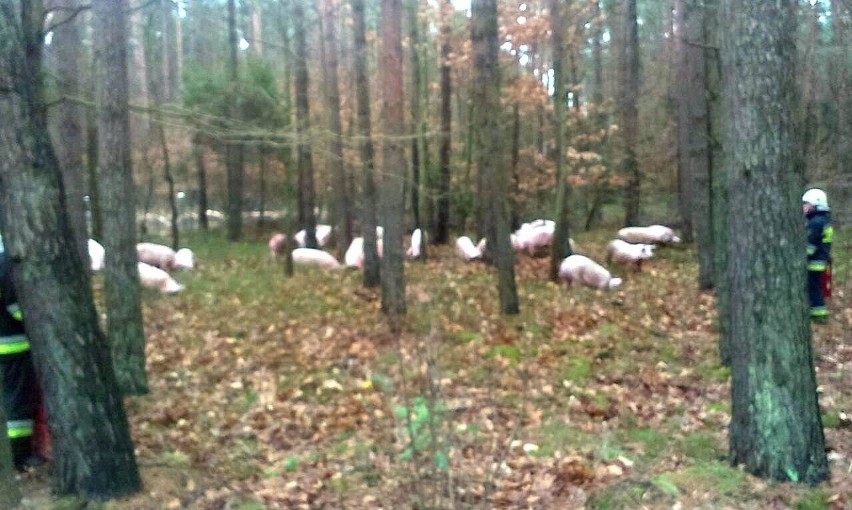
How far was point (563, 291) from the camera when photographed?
15.9 metres

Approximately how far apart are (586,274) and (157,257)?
31.1ft

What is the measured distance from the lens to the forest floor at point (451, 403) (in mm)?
6023

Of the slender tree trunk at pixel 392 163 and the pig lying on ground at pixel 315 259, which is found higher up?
the slender tree trunk at pixel 392 163

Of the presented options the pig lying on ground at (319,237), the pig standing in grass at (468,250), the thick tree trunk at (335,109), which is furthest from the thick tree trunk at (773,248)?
the pig lying on ground at (319,237)

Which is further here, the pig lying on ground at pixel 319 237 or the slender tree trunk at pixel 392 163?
the pig lying on ground at pixel 319 237

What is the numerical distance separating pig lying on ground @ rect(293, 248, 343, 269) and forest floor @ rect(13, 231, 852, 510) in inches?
126

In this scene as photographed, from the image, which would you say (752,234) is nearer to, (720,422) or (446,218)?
(720,422)

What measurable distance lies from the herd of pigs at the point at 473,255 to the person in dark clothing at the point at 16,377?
9.74m

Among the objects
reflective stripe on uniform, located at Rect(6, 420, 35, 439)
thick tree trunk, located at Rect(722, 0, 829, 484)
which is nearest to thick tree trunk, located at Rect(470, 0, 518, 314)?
thick tree trunk, located at Rect(722, 0, 829, 484)

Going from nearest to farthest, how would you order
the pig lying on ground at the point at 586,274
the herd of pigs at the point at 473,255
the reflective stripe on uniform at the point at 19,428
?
the reflective stripe on uniform at the point at 19,428 < the pig lying on ground at the point at 586,274 < the herd of pigs at the point at 473,255

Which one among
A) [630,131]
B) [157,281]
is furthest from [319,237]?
[157,281]

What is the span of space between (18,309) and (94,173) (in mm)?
13312

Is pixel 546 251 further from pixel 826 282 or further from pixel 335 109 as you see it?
pixel 826 282

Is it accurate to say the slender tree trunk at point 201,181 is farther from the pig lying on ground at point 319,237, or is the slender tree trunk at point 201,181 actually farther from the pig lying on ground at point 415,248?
the pig lying on ground at point 415,248
